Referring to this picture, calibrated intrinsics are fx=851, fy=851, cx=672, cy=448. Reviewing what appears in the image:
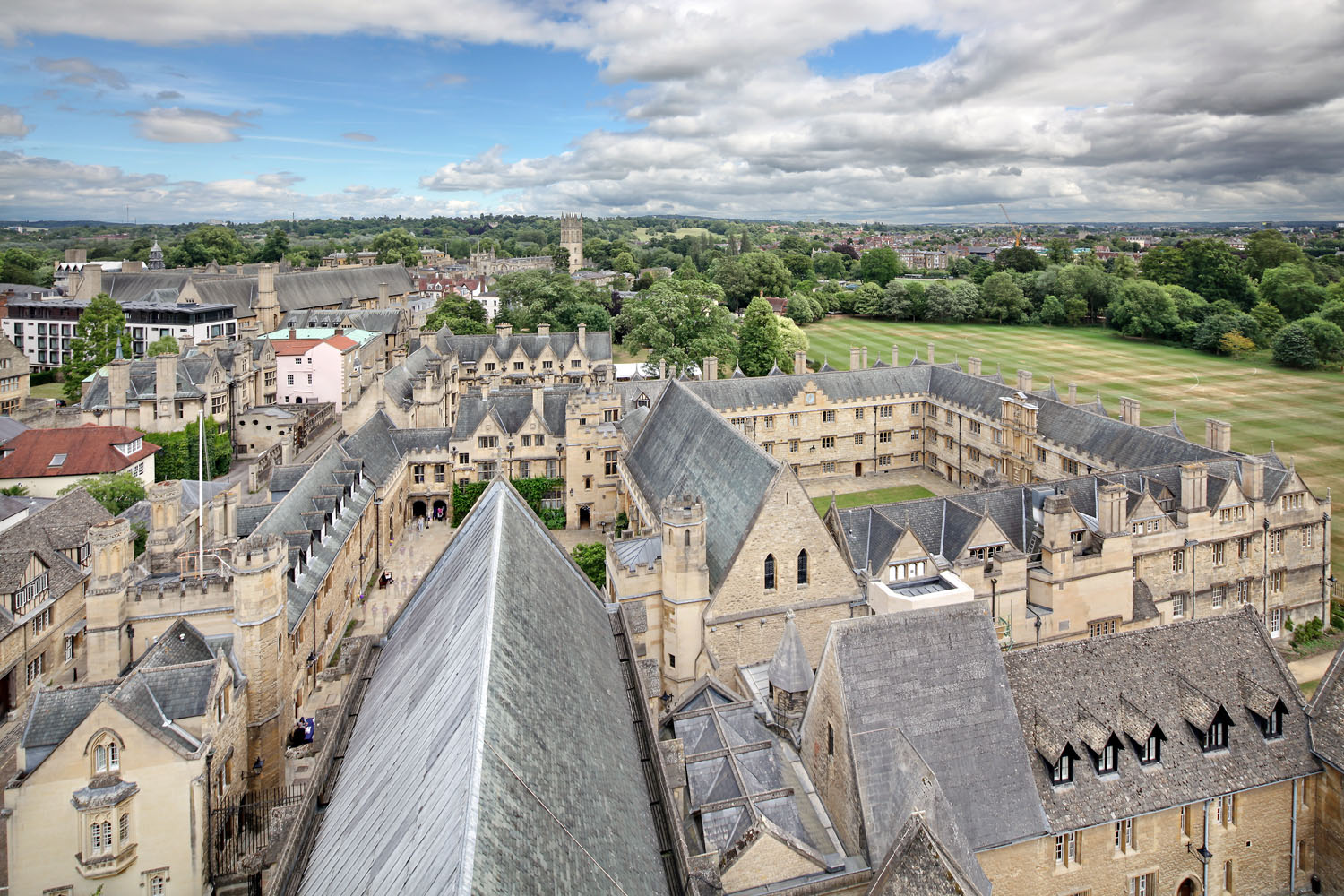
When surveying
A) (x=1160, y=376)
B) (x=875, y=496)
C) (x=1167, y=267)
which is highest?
(x=1167, y=267)

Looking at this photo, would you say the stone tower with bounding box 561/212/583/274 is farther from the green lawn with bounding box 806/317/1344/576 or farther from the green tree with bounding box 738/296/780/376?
the green tree with bounding box 738/296/780/376

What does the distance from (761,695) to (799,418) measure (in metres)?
36.3

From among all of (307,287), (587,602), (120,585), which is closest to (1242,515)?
(587,602)

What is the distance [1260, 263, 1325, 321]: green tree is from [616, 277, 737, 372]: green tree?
8468cm

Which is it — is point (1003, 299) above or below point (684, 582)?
above

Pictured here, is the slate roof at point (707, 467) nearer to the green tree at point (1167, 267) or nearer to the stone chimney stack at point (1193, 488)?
the stone chimney stack at point (1193, 488)

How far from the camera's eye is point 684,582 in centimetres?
2733

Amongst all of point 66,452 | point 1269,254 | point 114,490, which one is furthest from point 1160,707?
point 1269,254

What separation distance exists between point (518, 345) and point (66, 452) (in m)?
35.5

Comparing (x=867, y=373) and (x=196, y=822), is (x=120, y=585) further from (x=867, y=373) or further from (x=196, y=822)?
(x=867, y=373)

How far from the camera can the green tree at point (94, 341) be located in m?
72.1

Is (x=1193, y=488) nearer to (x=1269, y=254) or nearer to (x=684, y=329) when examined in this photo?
(x=684, y=329)

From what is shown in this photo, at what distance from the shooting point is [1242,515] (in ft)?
122

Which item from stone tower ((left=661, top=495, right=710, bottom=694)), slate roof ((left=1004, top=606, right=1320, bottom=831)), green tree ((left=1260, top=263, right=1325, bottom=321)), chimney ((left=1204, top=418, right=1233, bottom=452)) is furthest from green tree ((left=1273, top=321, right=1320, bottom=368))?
stone tower ((left=661, top=495, right=710, bottom=694))
